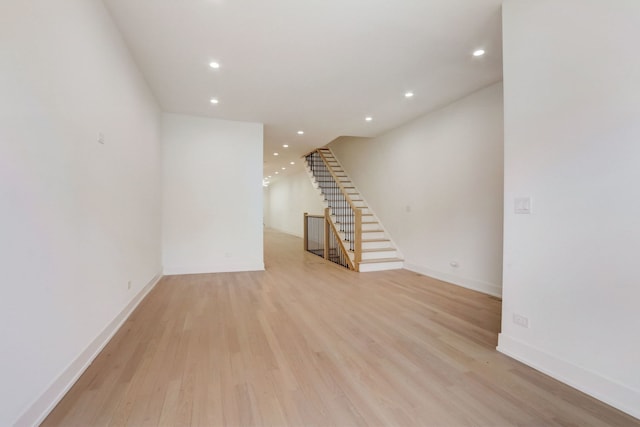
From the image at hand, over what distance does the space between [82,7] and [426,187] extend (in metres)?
4.94

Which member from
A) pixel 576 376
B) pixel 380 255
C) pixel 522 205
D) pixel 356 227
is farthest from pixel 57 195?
pixel 380 255

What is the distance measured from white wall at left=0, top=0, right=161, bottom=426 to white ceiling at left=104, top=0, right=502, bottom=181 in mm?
558

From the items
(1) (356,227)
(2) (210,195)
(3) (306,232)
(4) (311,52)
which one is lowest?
(3) (306,232)

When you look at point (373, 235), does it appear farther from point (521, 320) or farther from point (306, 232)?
point (521, 320)

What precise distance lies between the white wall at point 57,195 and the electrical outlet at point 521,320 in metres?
3.17

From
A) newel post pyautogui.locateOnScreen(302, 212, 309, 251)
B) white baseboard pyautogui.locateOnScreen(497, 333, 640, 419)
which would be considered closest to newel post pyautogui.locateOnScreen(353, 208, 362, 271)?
newel post pyautogui.locateOnScreen(302, 212, 309, 251)

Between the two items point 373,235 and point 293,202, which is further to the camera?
point 293,202

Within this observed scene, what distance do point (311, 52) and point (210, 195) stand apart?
3.29m

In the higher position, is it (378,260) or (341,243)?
(341,243)

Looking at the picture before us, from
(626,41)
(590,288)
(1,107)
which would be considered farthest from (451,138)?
(1,107)

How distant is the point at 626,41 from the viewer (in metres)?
1.70

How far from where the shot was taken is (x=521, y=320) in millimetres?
2256

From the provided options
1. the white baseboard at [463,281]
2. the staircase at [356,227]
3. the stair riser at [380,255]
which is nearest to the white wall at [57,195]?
the staircase at [356,227]

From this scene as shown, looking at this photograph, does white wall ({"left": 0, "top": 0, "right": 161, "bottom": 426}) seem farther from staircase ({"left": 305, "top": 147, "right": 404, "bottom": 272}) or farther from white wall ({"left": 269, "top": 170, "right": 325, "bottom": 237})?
white wall ({"left": 269, "top": 170, "right": 325, "bottom": 237})
